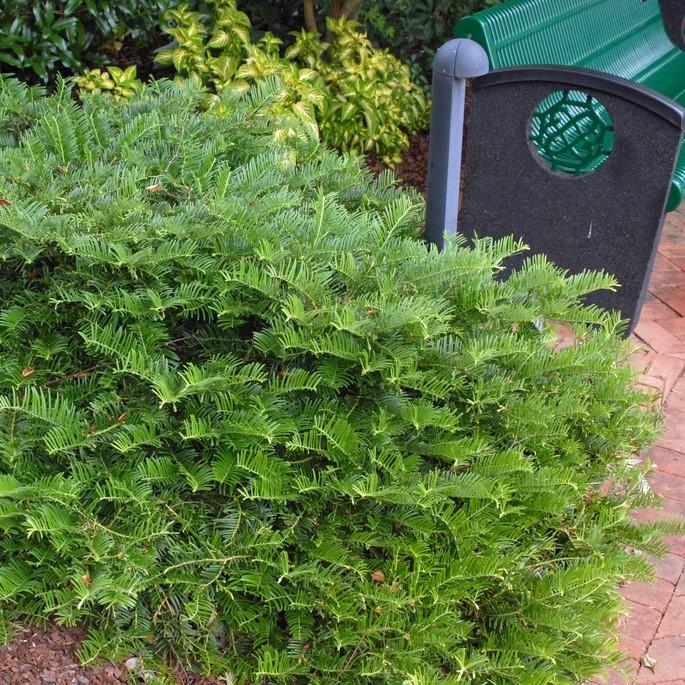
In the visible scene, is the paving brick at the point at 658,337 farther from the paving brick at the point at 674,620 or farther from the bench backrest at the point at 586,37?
the paving brick at the point at 674,620

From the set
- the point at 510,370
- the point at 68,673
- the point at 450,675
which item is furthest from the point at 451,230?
the point at 68,673

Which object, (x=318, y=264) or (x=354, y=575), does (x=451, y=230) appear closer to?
(x=318, y=264)

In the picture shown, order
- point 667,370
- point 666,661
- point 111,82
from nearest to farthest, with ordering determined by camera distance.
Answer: point 666,661
point 667,370
point 111,82

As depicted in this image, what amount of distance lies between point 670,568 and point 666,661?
43 centimetres

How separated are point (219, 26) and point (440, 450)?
3.54 m

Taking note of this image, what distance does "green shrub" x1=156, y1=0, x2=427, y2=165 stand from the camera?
16.4ft

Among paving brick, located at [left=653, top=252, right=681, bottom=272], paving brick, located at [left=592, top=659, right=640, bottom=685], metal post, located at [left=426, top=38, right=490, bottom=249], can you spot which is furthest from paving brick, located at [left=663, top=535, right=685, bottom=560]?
paving brick, located at [left=653, top=252, right=681, bottom=272]

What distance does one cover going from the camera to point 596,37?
5.18 metres

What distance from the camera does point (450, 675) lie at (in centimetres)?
234

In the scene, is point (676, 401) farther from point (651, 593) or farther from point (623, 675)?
point (623, 675)

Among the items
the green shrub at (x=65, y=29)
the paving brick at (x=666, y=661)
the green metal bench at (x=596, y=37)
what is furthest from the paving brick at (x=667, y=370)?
the green shrub at (x=65, y=29)

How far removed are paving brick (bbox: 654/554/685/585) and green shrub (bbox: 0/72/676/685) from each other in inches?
→ 15.4

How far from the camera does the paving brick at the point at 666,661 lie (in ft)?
8.91

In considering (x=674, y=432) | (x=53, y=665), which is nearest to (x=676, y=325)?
(x=674, y=432)
